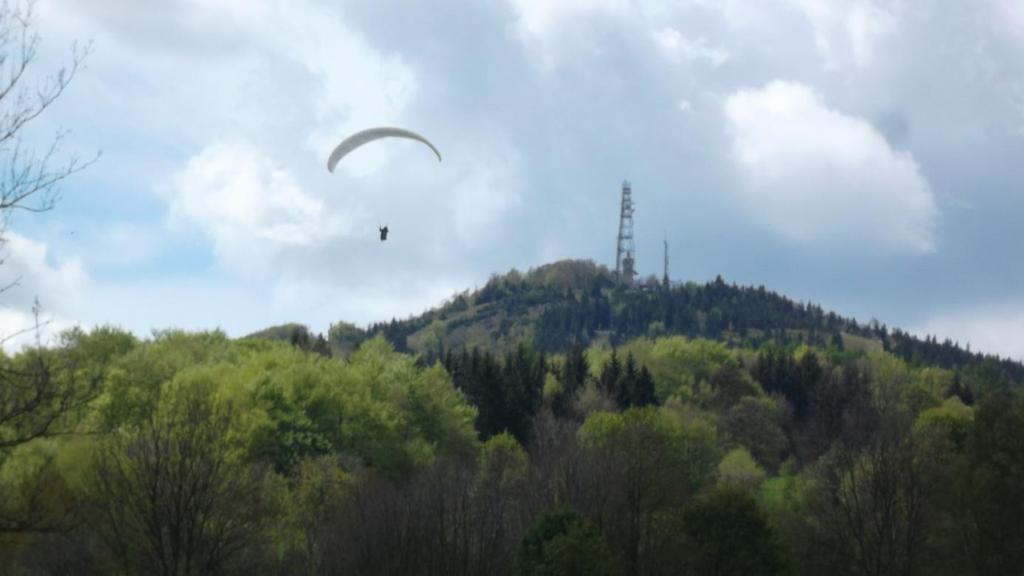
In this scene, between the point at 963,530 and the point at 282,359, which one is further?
the point at 282,359

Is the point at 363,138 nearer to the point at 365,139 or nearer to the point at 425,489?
the point at 365,139

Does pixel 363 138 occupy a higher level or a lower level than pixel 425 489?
higher

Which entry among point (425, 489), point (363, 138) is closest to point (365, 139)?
point (363, 138)

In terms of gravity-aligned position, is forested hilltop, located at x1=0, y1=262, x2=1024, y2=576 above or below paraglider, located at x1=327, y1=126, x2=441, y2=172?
below

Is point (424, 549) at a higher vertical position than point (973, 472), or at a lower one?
lower

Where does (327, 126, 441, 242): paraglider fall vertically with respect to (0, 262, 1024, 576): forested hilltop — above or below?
above

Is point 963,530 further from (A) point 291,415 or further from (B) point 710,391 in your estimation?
(B) point 710,391

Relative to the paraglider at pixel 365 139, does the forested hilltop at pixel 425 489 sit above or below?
below

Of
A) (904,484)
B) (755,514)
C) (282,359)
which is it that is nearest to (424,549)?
(755,514)

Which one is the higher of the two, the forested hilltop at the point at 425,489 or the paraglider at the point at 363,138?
the paraglider at the point at 363,138

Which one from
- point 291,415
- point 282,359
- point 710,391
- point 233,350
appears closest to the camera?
point 291,415

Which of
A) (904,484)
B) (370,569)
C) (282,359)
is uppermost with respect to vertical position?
(282,359)
